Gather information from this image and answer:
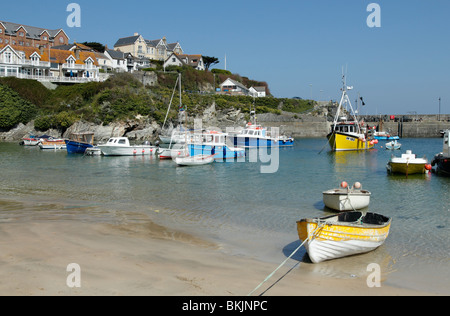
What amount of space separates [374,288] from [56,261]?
7028mm

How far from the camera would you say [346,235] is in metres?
10.2

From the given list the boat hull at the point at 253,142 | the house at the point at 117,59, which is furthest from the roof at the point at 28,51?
the boat hull at the point at 253,142

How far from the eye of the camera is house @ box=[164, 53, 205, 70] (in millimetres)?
95625

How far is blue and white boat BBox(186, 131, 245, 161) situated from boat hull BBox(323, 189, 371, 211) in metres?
21.0

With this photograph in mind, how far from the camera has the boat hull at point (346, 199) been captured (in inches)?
622

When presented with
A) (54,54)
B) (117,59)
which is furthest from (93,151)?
(117,59)

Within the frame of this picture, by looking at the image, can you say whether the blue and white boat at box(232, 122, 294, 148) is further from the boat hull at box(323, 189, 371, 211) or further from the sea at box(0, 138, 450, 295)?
the boat hull at box(323, 189, 371, 211)

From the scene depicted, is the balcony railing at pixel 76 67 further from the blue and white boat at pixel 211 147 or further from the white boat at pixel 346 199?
the white boat at pixel 346 199

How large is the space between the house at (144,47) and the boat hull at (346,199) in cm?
9410

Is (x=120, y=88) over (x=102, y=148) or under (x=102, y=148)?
over

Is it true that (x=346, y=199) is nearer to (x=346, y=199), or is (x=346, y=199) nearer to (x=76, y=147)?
(x=346, y=199)

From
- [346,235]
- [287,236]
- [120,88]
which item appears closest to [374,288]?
A: [346,235]
